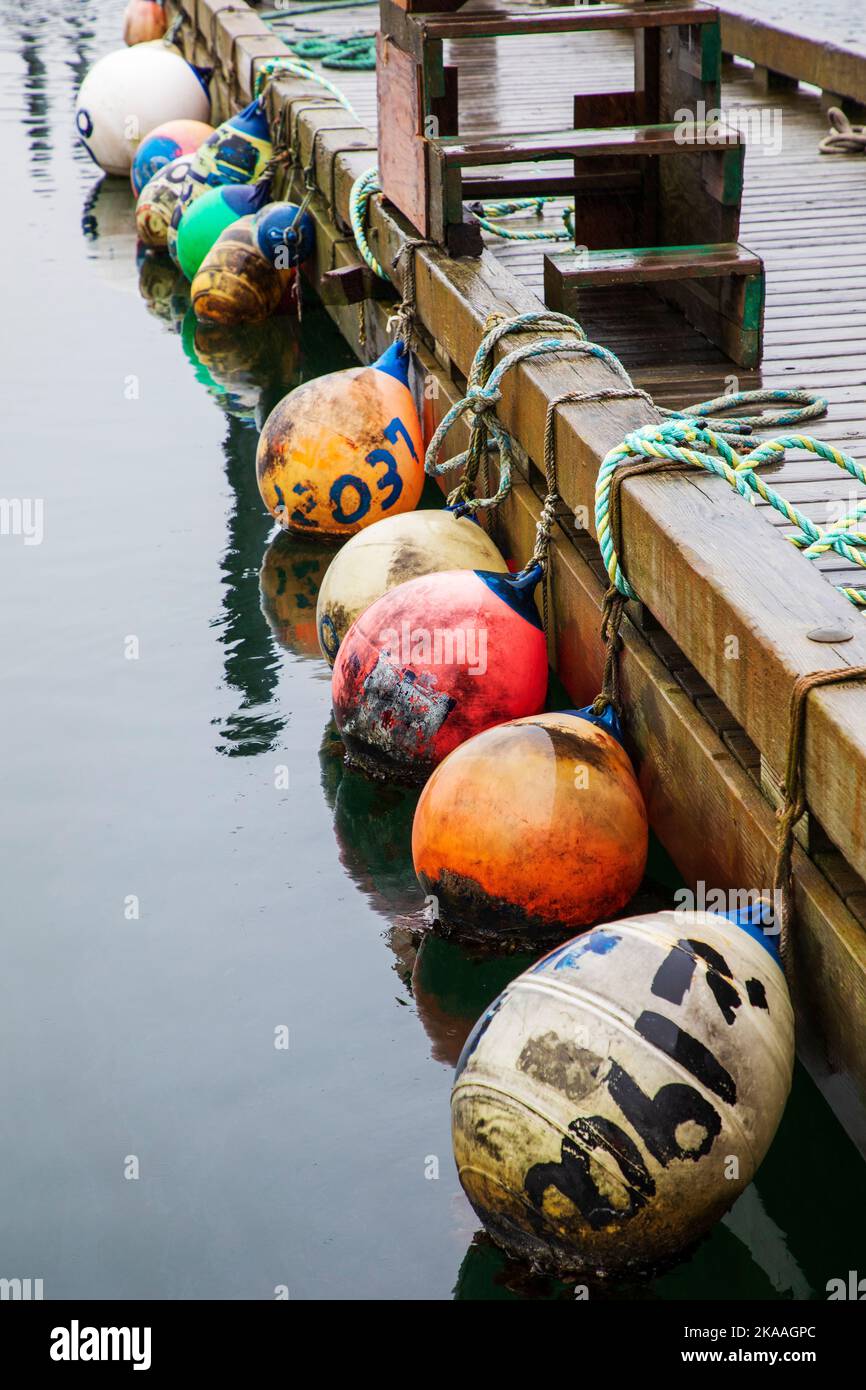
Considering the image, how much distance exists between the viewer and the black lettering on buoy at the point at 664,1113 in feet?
9.48

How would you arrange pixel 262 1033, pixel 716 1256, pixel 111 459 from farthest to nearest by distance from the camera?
pixel 111 459 < pixel 262 1033 < pixel 716 1256

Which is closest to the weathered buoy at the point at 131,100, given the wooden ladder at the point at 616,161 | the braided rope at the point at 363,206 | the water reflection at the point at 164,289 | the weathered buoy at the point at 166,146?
the weathered buoy at the point at 166,146

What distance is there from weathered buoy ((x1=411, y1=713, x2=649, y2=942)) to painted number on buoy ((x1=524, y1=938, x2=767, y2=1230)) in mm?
929

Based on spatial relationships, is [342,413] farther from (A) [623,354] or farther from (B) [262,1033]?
(B) [262,1033]

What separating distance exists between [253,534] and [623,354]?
1.88 metres

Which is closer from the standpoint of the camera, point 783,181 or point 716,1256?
point 716,1256

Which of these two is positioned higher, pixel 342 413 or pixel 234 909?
pixel 342 413

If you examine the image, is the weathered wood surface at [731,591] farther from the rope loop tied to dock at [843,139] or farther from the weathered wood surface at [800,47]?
the weathered wood surface at [800,47]

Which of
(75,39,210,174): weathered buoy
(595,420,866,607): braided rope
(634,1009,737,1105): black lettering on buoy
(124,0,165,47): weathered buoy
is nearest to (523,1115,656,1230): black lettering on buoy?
(634,1009,737,1105): black lettering on buoy

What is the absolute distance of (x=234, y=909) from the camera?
4.40m

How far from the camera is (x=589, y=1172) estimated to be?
2900 mm

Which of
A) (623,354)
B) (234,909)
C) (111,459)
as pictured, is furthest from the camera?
(111,459)

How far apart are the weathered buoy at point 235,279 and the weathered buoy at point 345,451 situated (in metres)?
3.17

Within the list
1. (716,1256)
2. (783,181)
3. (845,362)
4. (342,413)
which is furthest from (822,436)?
(783,181)
